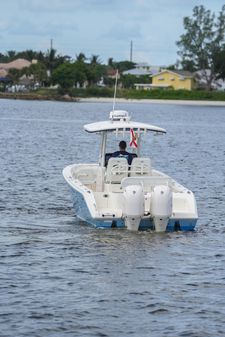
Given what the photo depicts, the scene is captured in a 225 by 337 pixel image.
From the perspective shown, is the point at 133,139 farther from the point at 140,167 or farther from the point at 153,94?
the point at 153,94

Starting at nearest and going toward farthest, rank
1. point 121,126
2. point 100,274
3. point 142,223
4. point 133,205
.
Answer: point 100,274
point 133,205
point 142,223
point 121,126

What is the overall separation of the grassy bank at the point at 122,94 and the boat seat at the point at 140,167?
5355 inches

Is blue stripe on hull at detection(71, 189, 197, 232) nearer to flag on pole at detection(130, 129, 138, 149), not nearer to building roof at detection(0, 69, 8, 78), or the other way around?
flag on pole at detection(130, 129, 138, 149)

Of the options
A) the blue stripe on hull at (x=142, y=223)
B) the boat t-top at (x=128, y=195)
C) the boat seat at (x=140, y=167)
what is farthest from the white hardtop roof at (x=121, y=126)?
the blue stripe on hull at (x=142, y=223)

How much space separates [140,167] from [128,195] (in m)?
2.72

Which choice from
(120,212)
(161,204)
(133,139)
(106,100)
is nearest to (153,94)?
(106,100)

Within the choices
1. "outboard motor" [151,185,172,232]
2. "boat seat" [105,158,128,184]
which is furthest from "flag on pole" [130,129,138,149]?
"outboard motor" [151,185,172,232]

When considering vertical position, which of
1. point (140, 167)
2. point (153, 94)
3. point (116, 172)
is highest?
point (140, 167)

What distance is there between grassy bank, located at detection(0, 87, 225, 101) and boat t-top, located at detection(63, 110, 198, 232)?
444 feet

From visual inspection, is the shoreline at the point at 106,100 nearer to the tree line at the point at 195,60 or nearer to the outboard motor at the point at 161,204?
the tree line at the point at 195,60

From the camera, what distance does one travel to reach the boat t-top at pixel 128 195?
20.3 m

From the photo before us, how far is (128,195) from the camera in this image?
794 inches

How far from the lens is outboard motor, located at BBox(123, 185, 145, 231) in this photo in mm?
20125

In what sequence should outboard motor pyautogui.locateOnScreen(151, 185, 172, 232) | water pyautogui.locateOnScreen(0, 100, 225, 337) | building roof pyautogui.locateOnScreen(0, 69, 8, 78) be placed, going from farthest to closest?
1. building roof pyautogui.locateOnScreen(0, 69, 8, 78)
2. outboard motor pyautogui.locateOnScreen(151, 185, 172, 232)
3. water pyautogui.locateOnScreen(0, 100, 225, 337)
